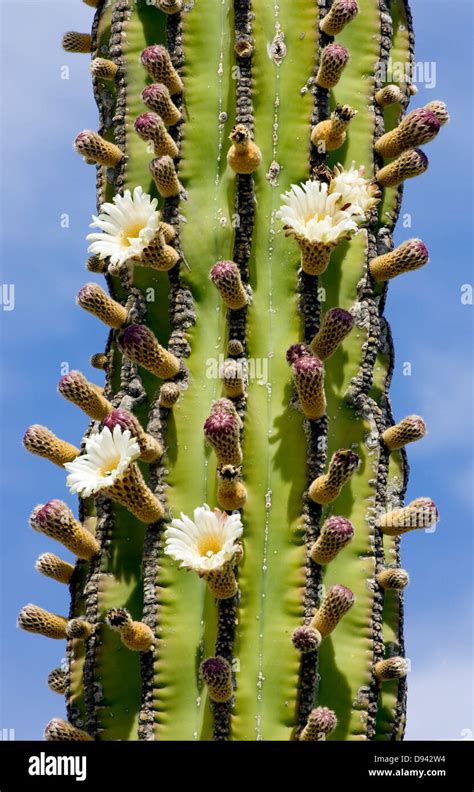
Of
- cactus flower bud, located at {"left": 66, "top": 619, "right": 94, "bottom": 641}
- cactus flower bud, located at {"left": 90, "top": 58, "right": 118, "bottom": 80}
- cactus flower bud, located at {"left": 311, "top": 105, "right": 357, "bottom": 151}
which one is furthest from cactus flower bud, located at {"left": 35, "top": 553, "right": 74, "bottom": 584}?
cactus flower bud, located at {"left": 90, "top": 58, "right": 118, "bottom": 80}

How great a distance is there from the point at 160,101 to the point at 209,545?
2879 mm

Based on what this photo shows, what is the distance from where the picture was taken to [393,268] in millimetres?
8031

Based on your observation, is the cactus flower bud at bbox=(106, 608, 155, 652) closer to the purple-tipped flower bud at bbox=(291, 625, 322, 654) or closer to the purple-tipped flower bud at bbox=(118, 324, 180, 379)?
the purple-tipped flower bud at bbox=(291, 625, 322, 654)

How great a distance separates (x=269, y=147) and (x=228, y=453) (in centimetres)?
211

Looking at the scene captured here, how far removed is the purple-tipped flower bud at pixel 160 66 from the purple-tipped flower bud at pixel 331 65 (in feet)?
3.07

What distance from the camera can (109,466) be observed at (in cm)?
736

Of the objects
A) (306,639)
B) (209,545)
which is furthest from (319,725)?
(209,545)

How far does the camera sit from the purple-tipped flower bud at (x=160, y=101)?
8.05 meters

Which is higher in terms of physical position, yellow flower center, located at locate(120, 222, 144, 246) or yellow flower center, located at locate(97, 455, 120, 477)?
yellow flower center, located at locate(120, 222, 144, 246)

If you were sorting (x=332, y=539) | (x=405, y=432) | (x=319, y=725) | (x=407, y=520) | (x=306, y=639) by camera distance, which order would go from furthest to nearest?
(x=405, y=432), (x=407, y=520), (x=332, y=539), (x=306, y=639), (x=319, y=725)

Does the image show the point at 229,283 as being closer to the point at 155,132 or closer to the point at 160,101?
the point at 155,132

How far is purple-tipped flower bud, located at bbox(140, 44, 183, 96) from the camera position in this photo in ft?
26.6

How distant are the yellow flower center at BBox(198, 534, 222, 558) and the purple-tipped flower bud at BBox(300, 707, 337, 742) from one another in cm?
103
